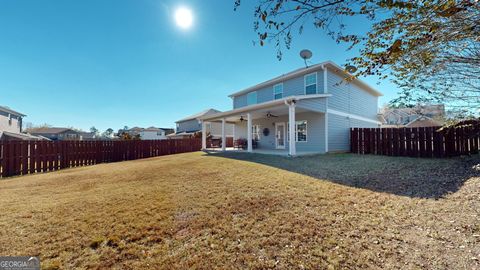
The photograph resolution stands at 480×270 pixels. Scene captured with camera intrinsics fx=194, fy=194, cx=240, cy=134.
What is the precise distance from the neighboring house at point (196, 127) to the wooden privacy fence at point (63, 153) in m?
14.1

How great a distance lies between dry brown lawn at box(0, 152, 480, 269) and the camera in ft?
7.63

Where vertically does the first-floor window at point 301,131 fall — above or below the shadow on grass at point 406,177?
above

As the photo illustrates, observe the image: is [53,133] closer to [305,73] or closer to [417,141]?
[305,73]

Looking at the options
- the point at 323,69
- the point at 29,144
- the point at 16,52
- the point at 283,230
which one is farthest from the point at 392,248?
the point at 16,52

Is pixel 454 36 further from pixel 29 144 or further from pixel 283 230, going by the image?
pixel 29 144

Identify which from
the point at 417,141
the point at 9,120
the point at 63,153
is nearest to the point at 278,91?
the point at 417,141

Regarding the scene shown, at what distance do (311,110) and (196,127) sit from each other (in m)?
27.0

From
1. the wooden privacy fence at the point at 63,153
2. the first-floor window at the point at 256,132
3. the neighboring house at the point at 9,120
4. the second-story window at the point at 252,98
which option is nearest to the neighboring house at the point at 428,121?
the first-floor window at the point at 256,132

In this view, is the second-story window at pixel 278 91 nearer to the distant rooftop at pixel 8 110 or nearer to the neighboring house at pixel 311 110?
the neighboring house at pixel 311 110

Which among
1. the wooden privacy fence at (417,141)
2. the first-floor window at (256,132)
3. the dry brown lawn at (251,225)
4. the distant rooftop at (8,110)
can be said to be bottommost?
the dry brown lawn at (251,225)

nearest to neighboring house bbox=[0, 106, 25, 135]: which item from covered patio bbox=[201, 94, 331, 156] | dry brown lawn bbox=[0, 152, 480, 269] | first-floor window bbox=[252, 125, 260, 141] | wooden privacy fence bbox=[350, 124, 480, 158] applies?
covered patio bbox=[201, 94, 331, 156]

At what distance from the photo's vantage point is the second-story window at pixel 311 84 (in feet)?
42.8

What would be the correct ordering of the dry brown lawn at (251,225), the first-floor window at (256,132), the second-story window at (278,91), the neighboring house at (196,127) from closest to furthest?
the dry brown lawn at (251,225), the second-story window at (278,91), the first-floor window at (256,132), the neighboring house at (196,127)

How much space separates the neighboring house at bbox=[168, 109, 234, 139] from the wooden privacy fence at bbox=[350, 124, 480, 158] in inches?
799
